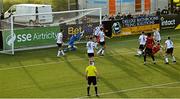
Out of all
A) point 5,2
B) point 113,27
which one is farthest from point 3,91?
point 5,2

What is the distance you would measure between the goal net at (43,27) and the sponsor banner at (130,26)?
146 centimetres

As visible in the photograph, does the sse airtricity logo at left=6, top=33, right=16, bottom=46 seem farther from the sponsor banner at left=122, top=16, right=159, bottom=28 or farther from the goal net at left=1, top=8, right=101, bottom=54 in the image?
the sponsor banner at left=122, top=16, right=159, bottom=28

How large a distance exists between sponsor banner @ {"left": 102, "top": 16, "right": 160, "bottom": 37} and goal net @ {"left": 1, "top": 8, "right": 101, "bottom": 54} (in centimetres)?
146

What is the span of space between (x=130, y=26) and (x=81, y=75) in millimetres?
15171

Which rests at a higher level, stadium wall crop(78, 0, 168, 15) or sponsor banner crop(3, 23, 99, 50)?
stadium wall crop(78, 0, 168, 15)

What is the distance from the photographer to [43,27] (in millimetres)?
34500

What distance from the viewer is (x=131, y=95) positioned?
846 inches

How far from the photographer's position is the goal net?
32875mm

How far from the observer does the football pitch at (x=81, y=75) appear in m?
22.1

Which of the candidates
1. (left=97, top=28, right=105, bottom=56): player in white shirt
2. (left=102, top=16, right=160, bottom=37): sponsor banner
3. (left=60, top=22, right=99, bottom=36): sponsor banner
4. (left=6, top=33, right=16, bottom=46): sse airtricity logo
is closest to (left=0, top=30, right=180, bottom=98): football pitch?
(left=97, top=28, right=105, bottom=56): player in white shirt

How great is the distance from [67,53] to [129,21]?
9.22m

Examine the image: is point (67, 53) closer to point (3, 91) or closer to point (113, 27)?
point (113, 27)

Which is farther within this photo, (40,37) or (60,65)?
(40,37)

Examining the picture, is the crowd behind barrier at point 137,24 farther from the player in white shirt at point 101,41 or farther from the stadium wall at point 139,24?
the player in white shirt at point 101,41
